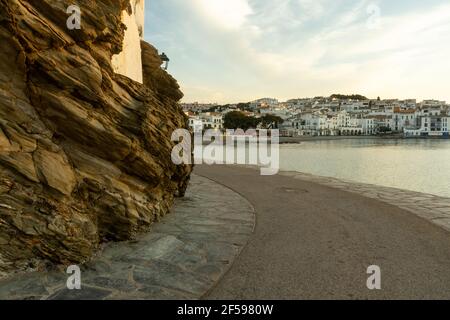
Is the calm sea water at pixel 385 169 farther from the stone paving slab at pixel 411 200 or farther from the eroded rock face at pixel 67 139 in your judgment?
the eroded rock face at pixel 67 139

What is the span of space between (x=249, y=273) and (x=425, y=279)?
8.52 ft

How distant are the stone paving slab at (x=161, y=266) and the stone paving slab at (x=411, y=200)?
473 centimetres

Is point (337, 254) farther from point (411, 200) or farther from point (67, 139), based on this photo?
point (411, 200)

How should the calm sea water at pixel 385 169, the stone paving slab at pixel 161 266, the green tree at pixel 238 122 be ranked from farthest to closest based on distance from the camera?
the green tree at pixel 238 122
the calm sea water at pixel 385 169
the stone paving slab at pixel 161 266

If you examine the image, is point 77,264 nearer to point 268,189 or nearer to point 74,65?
point 74,65

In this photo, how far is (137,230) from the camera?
7.21m

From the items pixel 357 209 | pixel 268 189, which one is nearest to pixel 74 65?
pixel 357 209

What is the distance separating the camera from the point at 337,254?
6355 mm

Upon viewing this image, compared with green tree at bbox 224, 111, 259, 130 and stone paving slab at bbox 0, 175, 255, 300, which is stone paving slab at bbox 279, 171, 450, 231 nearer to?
stone paving slab at bbox 0, 175, 255, 300

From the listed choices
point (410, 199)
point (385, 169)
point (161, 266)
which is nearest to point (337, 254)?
point (161, 266)

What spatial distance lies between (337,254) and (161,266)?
3.09 metres

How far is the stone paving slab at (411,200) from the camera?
30.5 feet

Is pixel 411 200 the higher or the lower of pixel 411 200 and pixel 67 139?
the lower

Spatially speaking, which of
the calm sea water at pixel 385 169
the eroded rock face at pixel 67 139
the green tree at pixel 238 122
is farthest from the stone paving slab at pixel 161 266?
the green tree at pixel 238 122
